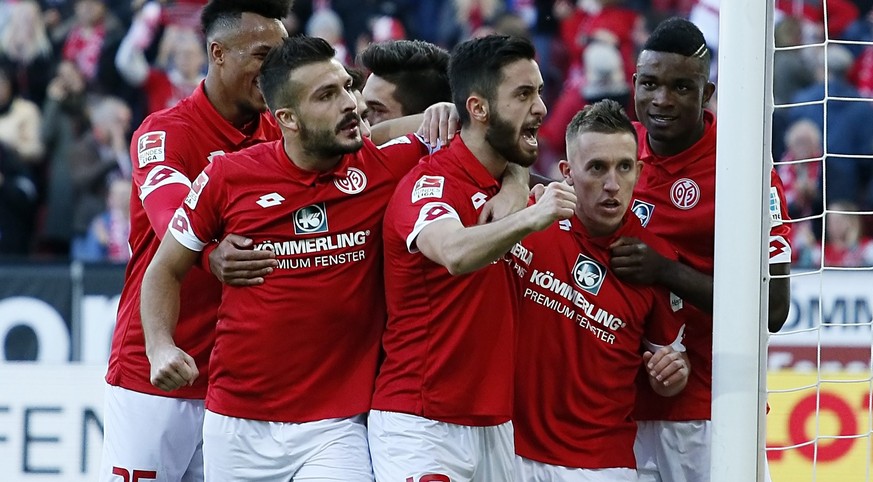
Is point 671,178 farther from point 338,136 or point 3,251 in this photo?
point 3,251

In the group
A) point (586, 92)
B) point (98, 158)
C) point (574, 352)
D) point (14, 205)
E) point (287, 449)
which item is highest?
point (586, 92)

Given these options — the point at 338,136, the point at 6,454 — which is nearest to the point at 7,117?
the point at 6,454

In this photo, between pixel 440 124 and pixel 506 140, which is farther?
pixel 440 124

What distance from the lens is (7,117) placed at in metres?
9.91

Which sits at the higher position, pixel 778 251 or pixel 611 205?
pixel 611 205

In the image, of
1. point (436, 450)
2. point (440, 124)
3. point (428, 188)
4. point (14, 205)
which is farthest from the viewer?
point (14, 205)

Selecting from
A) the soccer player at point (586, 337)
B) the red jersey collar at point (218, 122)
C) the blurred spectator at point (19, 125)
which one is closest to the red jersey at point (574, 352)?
the soccer player at point (586, 337)

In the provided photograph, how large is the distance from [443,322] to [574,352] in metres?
0.50

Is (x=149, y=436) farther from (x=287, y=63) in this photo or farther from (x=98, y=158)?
(x=98, y=158)

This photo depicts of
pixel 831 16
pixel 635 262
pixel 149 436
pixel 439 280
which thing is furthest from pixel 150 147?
pixel 831 16

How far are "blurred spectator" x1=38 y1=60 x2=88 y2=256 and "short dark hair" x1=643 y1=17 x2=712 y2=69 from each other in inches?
242

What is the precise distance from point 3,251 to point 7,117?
3.72 ft

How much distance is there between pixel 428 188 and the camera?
155 inches

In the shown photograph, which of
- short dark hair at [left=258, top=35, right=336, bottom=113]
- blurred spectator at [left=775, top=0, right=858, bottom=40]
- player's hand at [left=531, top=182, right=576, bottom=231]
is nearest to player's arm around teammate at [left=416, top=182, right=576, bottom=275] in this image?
player's hand at [left=531, top=182, right=576, bottom=231]
